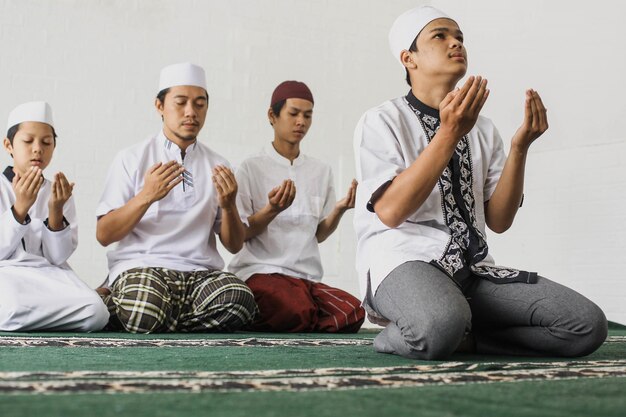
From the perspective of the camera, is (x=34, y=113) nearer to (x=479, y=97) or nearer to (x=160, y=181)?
(x=160, y=181)

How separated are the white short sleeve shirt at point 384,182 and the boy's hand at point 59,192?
138 cm

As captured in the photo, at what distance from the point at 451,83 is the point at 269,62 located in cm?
337

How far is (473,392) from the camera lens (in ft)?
4.32

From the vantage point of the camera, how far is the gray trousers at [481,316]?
6.25ft

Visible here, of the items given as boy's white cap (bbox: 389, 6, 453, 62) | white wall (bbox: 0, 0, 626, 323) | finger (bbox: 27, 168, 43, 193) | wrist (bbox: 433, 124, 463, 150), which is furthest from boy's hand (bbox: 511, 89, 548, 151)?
white wall (bbox: 0, 0, 626, 323)

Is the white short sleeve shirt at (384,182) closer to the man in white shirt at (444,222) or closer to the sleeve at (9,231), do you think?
the man in white shirt at (444,222)

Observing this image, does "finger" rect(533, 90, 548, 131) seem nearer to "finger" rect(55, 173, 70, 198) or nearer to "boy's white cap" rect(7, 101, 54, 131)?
"finger" rect(55, 173, 70, 198)

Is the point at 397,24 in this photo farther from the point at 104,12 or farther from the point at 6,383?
the point at 104,12

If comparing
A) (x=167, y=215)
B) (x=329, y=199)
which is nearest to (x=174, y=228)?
(x=167, y=215)

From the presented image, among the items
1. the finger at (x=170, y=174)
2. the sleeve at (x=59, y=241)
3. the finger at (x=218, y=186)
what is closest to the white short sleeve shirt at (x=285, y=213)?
the finger at (x=218, y=186)

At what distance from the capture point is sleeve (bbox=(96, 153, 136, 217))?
3.47 meters

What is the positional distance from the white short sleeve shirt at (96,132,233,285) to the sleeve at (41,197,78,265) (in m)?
0.14

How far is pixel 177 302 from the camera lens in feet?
10.8

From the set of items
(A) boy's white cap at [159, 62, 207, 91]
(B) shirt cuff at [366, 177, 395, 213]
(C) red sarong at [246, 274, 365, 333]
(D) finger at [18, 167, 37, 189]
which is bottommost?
(C) red sarong at [246, 274, 365, 333]
